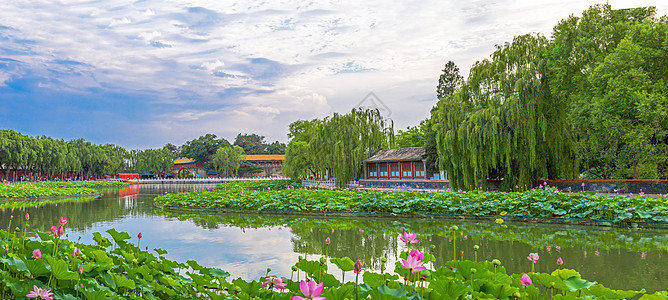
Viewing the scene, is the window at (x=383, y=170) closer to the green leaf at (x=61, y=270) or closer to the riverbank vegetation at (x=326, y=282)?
the riverbank vegetation at (x=326, y=282)

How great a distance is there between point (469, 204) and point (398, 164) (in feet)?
65.9

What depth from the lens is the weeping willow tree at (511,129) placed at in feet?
50.6

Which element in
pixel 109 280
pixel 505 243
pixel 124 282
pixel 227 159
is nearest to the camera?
pixel 124 282

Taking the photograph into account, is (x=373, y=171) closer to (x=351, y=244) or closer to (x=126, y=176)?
(x=351, y=244)

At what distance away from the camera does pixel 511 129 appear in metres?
15.6

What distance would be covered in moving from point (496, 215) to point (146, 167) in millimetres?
63126

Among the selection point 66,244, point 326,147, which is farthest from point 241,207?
point 326,147

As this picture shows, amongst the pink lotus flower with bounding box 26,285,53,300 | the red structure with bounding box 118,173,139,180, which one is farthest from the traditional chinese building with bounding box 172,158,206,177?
the pink lotus flower with bounding box 26,285,53,300

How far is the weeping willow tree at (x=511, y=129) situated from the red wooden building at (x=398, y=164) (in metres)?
11.8

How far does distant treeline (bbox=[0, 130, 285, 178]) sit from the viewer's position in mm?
40931

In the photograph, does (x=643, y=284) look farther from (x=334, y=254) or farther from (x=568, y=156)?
(x=568, y=156)

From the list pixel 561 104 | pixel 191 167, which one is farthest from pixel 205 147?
pixel 561 104

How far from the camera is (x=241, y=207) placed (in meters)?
13.1

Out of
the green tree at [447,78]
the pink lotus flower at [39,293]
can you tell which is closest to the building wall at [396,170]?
the green tree at [447,78]
